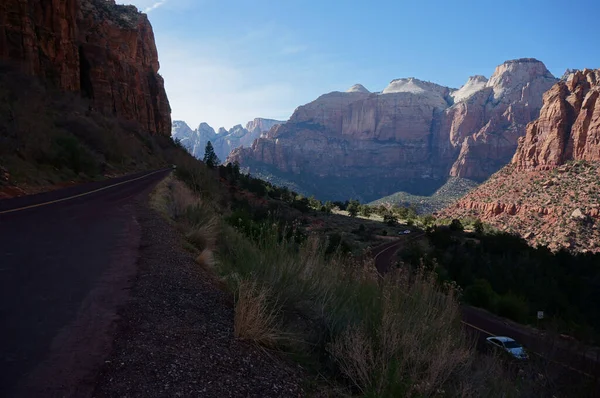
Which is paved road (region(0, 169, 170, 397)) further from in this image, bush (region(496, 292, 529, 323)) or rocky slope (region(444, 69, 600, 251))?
rocky slope (region(444, 69, 600, 251))

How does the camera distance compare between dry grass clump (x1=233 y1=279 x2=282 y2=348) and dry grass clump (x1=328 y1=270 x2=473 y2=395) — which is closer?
dry grass clump (x1=328 y1=270 x2=473 y2=395)

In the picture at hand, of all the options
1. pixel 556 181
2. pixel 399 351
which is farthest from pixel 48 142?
pixel 556 181

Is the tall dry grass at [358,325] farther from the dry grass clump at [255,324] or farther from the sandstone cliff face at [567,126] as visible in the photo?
the sandstone cliff face at [567,126]

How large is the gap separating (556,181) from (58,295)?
8535 cm

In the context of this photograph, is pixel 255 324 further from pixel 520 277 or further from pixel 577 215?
pixel 577 215

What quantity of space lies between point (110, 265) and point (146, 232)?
3.07 metres

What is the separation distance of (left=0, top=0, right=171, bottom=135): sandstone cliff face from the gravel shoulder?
135 feet

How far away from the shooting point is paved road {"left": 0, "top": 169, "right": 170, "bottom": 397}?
2.90 meters

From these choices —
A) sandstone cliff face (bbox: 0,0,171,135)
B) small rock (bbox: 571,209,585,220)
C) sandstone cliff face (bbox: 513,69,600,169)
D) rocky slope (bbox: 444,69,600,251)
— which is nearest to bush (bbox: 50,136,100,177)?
sandstone cliff face (bbox: 0,0,171,135)

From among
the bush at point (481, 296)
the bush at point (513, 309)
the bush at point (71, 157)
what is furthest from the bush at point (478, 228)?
the bush at point (71, 157)

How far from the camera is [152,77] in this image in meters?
79.2

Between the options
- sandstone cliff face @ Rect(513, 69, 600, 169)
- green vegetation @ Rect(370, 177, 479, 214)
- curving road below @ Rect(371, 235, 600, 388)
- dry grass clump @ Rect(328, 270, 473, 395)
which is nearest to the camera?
dry grass clump @ Rect(328, 270, 473, 395)

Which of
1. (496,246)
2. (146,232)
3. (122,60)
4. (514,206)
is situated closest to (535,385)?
(146,232)

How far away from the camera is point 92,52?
2143 inches
